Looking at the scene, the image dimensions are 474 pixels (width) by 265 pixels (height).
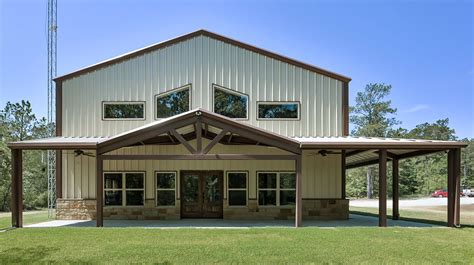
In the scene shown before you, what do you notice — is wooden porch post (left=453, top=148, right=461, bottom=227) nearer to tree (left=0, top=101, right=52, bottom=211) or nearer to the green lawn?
the green lawn

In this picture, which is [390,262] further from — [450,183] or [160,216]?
[160,216]

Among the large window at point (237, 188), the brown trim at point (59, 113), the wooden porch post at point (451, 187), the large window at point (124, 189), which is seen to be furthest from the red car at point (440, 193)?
the brown trim at point (59, 113)

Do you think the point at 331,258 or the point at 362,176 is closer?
the point at 331,258

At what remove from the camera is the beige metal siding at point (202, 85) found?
621 inches

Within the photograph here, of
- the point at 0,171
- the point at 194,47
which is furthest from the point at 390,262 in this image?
the point at 0,171

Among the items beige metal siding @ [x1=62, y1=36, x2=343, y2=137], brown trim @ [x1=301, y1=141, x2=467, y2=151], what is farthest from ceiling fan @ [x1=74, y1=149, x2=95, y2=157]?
brown trim @ [x1=301, y1=141, x2=467, y2=151]

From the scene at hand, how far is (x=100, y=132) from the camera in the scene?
15711 millimetres

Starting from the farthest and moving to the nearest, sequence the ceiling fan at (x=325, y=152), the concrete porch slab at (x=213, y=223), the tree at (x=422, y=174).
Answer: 1. the tree at (x=422, y=174)
2. the ceiling fan at (x=325, y=152)
3. the concrete porch slab at (x=213, y=223)

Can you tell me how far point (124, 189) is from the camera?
1552 cm

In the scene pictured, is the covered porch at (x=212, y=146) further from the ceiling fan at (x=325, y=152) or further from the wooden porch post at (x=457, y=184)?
the ceiling fan at (x=325, y=152)

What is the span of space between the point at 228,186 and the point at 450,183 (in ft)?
26.7

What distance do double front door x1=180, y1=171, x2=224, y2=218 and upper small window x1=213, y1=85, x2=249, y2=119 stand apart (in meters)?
2.56

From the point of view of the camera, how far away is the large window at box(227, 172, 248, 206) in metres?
15.6

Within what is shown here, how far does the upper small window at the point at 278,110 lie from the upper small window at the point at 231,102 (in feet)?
2.10
